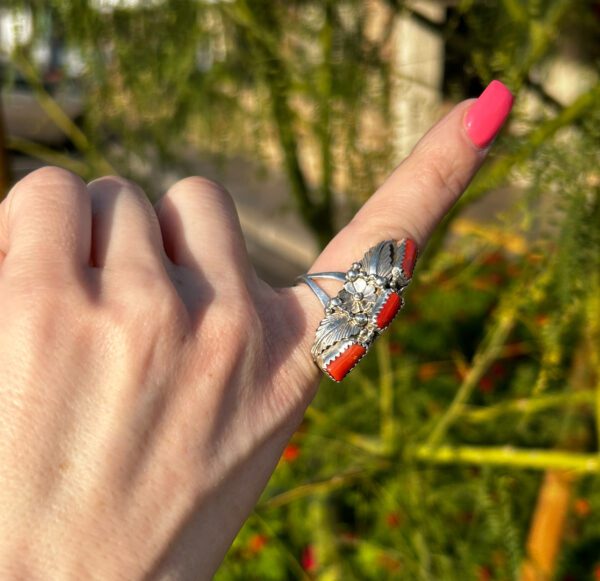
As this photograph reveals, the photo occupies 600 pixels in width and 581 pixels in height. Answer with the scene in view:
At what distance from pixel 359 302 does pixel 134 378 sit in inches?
8.1

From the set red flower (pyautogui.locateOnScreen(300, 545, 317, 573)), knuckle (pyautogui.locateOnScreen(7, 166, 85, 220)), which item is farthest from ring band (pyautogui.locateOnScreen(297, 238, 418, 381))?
red flower (pyautogui.locateOnScreen(300, 545, 317, 573))

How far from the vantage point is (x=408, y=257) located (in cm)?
71

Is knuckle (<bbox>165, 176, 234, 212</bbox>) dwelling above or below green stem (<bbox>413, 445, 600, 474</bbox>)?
above

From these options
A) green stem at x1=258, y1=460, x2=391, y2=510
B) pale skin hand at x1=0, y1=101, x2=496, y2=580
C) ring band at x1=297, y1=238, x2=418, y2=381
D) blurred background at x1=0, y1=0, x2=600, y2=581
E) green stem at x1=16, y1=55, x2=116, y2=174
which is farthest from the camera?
green stem at x1=16, y1=55, x2=116, y2=174

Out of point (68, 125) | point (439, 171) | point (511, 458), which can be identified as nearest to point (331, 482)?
point (511, 458)

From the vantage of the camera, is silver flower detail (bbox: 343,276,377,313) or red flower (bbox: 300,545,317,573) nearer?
silver flower detail (bbox: 343,276,377,313)

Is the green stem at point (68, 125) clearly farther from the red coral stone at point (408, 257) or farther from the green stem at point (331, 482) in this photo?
the red coral stone at point (408, 257)

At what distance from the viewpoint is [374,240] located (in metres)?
0.71

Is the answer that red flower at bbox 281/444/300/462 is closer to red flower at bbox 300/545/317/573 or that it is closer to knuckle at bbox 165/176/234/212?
red flower at bbox 300/545/317/573

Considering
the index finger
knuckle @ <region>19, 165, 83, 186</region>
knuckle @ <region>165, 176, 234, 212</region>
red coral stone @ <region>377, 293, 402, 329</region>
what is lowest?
red coral stone @ <region>377, 293, 402, 329</region>

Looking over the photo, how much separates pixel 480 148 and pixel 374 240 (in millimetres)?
132

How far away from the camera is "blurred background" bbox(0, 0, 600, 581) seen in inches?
43.3

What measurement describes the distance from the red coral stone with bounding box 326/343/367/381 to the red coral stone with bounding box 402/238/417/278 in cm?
8

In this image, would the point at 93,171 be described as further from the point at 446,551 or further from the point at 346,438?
the point at 446,551
